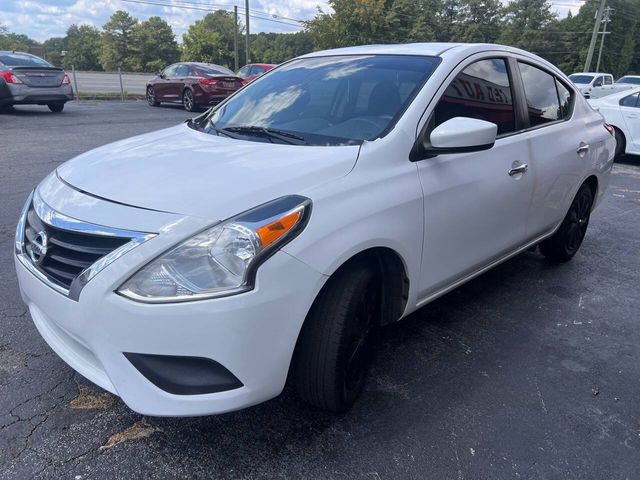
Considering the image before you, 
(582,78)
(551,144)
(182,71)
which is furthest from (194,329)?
(582,78)

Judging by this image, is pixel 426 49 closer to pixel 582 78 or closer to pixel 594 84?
pixel 594 84

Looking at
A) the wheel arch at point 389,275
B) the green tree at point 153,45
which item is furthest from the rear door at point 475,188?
the green tree at point 153,45

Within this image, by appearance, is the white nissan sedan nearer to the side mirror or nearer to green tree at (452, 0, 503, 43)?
the side mirror

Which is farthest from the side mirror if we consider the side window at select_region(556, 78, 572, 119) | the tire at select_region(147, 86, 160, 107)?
the tire at select_region(147, 86, 160, 107)

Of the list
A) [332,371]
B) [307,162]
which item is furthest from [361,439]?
[307,162]

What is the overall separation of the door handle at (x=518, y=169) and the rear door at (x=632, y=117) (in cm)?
793

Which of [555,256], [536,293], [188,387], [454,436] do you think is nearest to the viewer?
[188,387]

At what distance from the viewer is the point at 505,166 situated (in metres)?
3.11

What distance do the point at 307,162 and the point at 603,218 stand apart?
5.10 m

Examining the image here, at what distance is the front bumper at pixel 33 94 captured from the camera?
12.4 meters

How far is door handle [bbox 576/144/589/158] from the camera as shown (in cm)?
395

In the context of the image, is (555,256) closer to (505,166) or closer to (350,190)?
(505,166)

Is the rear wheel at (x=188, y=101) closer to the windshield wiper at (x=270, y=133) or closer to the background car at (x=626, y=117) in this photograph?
the background car at (x=626, y=117)

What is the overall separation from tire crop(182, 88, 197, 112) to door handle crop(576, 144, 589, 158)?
14.2 meters
